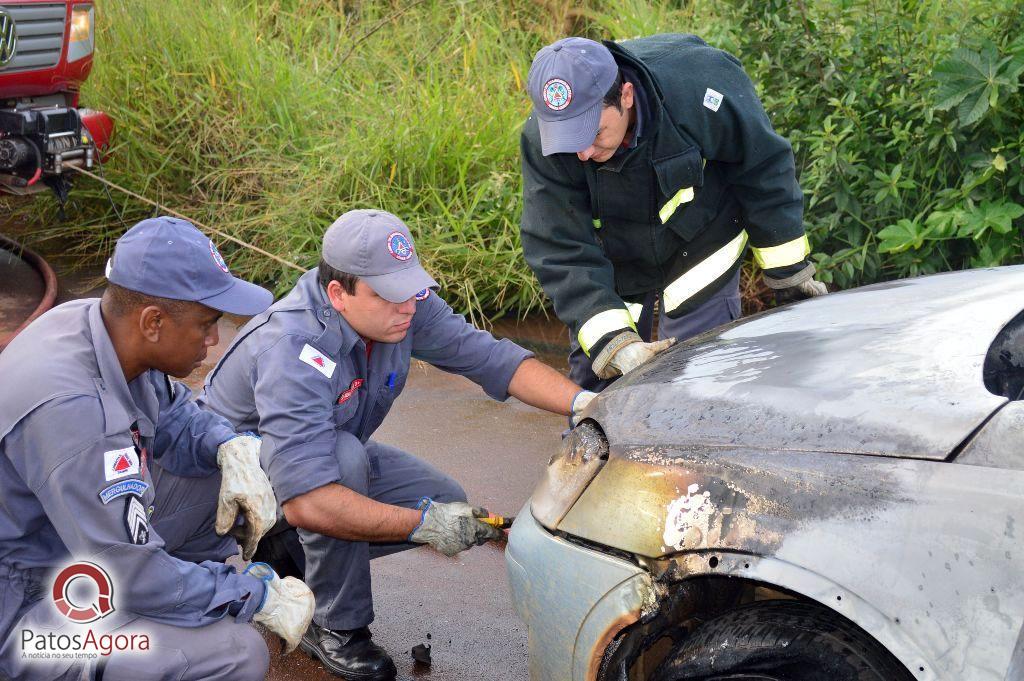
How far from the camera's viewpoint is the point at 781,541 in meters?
1.70

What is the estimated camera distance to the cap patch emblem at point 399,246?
Result: 266 centimetres

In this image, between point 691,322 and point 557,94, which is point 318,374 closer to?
point 557,94

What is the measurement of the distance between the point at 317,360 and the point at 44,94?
3.45m

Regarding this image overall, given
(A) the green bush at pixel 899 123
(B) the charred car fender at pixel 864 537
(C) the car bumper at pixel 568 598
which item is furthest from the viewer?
(A) the green bush at pixel 899 123

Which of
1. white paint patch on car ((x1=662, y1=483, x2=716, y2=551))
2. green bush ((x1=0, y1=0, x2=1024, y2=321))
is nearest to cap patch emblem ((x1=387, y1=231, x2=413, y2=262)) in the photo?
white paint patch on car ((x1=662, y1=483, x2=716, y2=551))

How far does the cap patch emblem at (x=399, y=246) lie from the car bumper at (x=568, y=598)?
839 mm

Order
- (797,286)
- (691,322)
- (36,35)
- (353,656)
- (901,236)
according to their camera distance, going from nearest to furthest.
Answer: (353,656) < (797,286) < (691,322) < (901,236) < (36,35)

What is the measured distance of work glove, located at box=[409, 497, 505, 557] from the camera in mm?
2625

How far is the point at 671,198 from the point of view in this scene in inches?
125

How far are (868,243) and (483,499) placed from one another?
1.91 meters

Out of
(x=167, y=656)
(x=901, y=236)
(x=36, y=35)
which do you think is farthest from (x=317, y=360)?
(x=36, y=35)

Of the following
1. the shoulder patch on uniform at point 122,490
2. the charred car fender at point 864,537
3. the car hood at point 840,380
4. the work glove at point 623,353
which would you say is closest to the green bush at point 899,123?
the work glove at point 623,353

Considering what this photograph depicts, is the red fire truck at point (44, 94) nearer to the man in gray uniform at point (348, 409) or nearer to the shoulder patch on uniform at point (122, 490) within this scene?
the man in gray uniform at point (348, 409)

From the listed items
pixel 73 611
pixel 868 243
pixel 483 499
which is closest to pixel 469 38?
pixel 868 243
